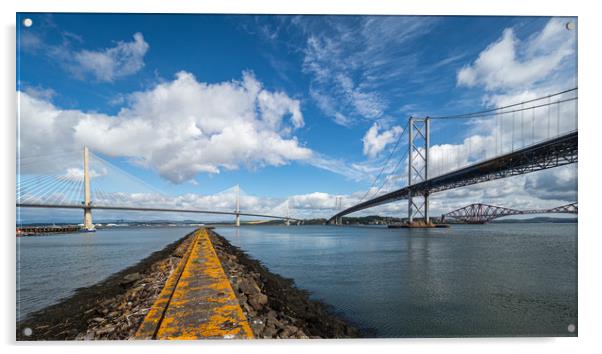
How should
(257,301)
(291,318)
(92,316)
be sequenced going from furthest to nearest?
(92,316) → (257,301) → (291,318)

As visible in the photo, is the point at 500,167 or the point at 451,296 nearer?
the point at 451,296

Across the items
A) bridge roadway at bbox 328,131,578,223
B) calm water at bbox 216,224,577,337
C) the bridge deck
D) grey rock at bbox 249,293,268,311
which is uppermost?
bridge roadway at bbox 328,131,578,223

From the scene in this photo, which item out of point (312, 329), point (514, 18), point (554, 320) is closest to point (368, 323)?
point (312, 329)

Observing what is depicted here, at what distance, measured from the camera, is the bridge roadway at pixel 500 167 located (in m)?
6.91

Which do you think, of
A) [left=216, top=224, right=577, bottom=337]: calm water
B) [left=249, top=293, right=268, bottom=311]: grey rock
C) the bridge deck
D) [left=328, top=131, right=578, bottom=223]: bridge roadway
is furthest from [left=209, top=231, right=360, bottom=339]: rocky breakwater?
[left=328, top=131, right=578, bottom=223]: bridge roadway

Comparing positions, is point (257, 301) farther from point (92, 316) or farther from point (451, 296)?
point (451, 296)

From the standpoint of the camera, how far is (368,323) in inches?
165

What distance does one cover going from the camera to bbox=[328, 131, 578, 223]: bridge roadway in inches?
272

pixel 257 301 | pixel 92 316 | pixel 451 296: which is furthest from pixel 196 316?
pixel 451 296

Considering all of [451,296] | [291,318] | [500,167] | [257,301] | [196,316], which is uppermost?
[500,167]

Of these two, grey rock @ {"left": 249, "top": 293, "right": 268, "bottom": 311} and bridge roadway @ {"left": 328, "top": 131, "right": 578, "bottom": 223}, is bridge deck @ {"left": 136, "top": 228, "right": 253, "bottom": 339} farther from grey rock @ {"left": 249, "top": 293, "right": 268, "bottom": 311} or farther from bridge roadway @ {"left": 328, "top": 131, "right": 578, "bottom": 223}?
bridge roadway @ {"left": 328, "top": 131, "right": 578, "bottom": 223}

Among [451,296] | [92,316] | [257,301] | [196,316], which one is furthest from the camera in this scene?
[451,296]

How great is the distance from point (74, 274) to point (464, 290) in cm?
1162

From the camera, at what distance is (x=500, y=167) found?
52.7ft
